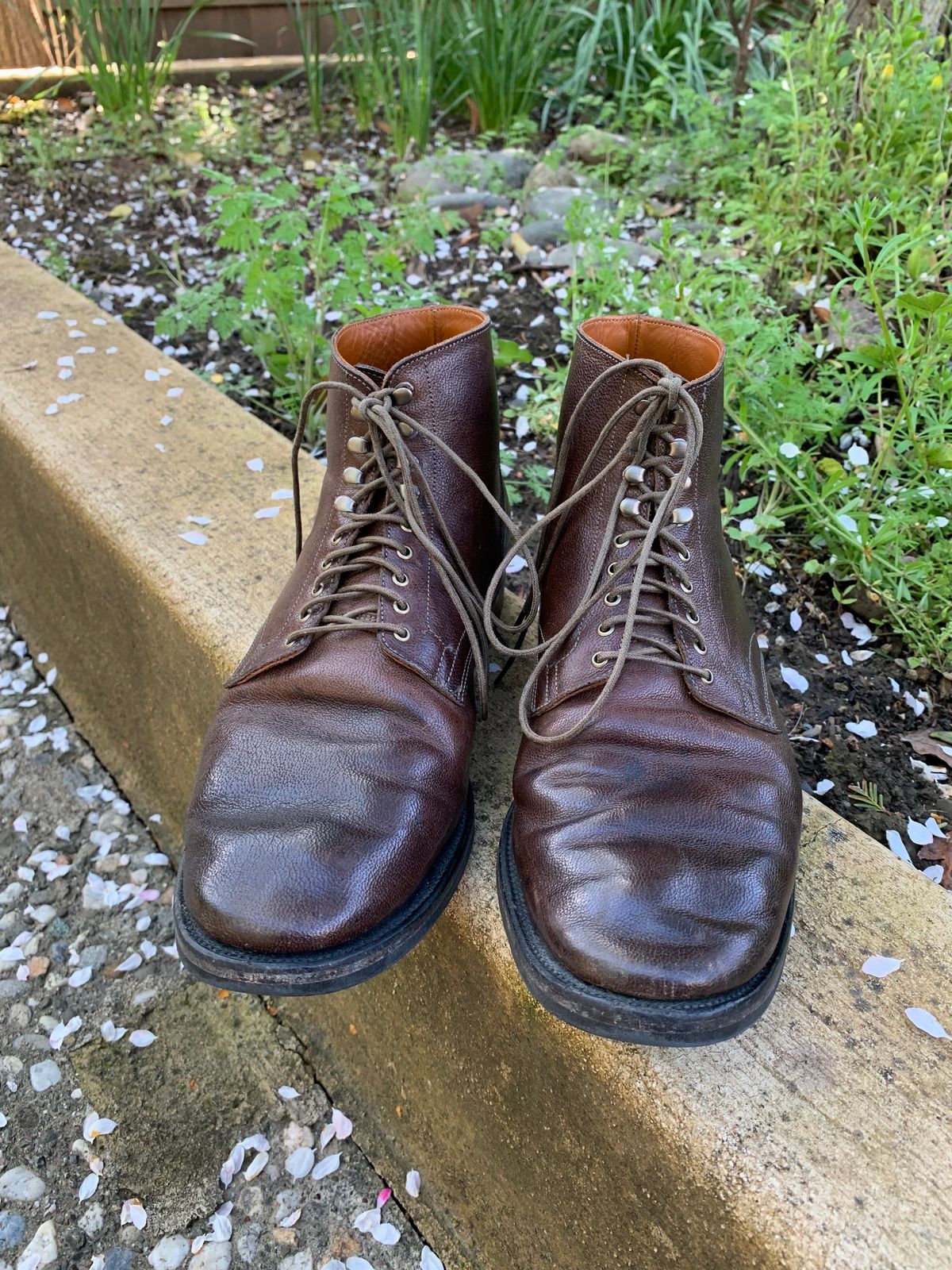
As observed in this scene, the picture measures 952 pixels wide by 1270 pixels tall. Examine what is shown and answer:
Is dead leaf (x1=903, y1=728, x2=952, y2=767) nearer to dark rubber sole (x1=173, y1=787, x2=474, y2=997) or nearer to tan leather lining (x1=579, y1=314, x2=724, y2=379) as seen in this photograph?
tan leather lining (x1=579, y1=314, x2=724, y2=379)

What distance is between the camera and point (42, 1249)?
1139 mm

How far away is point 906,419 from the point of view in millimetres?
1564

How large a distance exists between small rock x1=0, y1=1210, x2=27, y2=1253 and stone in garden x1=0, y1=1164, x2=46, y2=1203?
0.07ft

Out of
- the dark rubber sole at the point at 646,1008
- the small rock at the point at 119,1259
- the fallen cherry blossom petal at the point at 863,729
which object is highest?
the dark rubber sole at the point at 646,1008

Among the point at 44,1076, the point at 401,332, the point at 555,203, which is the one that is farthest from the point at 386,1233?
the point at 555,203

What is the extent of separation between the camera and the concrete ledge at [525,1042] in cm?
76

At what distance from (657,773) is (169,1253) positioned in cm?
89

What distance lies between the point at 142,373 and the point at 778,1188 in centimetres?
185

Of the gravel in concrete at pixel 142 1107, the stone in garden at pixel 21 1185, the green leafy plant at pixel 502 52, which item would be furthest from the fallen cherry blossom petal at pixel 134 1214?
the green leafy plant at pixel 502 52

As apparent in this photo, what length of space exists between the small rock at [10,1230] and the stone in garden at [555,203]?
8.74 ft

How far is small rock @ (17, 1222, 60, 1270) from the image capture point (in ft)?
3.70

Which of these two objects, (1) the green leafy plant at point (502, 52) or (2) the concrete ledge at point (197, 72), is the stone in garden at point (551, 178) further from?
(2) the concrete ledge at point (197, 72)

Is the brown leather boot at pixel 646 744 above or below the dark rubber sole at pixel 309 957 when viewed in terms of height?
above

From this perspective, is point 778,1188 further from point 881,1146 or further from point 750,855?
point 750,855
